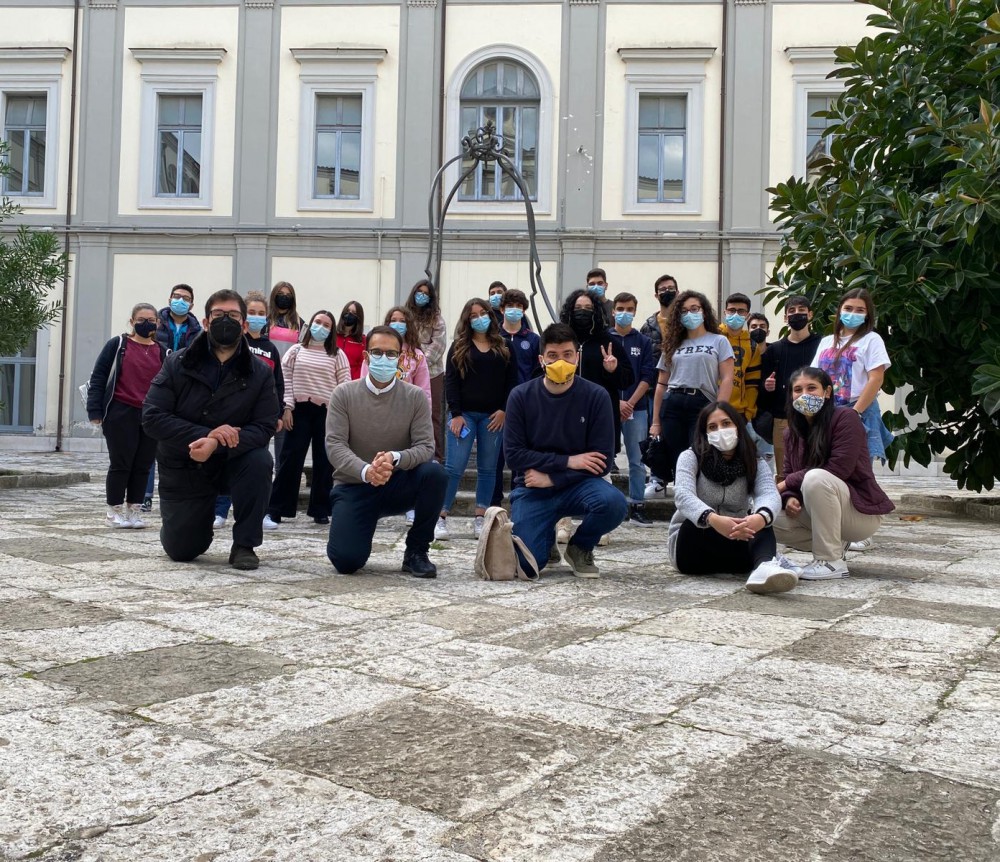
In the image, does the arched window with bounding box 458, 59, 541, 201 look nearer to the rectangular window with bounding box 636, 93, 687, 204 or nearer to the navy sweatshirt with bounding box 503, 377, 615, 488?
the rectangular window with bounding box 636, 93, 687, 204

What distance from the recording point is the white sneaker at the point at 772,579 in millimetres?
5234

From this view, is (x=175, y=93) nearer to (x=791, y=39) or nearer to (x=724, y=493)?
(x=791, y=39)

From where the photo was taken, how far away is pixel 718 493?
5.82 metres

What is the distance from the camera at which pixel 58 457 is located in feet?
60.0

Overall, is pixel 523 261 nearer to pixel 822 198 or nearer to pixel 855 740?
pixel 822 198

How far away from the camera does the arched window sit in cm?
Answer: 1945

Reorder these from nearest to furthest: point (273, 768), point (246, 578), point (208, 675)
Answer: point (273, 768), point (208, 675), point (246, 578)

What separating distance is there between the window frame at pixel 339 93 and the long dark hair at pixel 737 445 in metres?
14.7

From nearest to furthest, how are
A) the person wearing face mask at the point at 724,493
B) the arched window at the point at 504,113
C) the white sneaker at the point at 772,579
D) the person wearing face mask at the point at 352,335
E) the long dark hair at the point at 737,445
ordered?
the white sneaker at the point at 772,579 < the person wearing face mask at the point at 724,493 < the long dark hair at the point at 737,445 < the person wearing face mask at the point at 352,335 < the arched window at the point at 504,113

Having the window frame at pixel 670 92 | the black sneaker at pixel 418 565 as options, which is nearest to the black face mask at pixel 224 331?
the black sneaker at pixel 418 565

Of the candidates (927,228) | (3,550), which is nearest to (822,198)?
(927,228)

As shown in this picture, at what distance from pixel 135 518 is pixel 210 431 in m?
2.34

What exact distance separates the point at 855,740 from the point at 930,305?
6192mm

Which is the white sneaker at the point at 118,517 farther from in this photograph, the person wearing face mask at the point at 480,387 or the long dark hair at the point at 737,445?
the long dark hair at the point at 737,445
